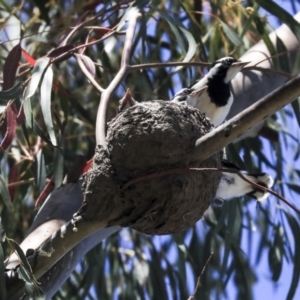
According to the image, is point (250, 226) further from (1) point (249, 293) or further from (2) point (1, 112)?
(2) point (1, 112)

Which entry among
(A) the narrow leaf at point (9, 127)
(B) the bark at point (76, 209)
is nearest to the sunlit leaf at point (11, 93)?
(A) the narrow leaf at point (9, 127)

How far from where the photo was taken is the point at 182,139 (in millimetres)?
1991

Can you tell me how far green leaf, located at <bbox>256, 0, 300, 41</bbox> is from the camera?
256cm

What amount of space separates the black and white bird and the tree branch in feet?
2.46

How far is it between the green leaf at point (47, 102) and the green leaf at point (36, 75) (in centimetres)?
2

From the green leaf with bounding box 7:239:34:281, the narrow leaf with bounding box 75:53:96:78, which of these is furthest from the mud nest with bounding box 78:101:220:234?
the narrow leaf with bounding box 75:53:96:78

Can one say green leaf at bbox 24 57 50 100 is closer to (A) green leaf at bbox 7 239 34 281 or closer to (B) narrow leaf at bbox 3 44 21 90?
(B) narrow leaf at bbox 3 44 21 90

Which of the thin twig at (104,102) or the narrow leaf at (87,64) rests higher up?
the narrow leaf at (87,64)

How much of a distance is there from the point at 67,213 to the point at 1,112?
31 centimetres

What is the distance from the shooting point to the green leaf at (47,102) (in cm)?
204

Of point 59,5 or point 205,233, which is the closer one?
point 205,233

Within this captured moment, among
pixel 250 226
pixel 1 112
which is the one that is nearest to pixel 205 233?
pixel 250 226

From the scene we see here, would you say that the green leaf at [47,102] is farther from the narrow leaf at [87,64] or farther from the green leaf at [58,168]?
the green leaf at [58,168]

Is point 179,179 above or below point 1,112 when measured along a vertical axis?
below
